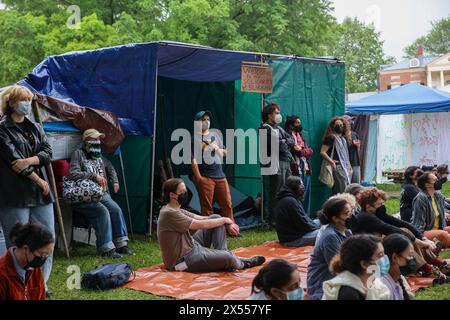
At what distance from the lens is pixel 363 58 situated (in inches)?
1977

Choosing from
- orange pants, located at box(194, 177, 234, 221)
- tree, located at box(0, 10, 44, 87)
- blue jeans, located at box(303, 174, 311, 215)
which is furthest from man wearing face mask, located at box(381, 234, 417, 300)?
tree, located at box(0, 10, 44, 87)

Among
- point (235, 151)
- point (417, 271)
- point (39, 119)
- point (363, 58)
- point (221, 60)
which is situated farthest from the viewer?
point (363, 58)

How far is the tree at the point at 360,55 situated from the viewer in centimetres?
4634

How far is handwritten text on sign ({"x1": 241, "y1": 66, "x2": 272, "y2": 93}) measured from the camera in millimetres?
8747

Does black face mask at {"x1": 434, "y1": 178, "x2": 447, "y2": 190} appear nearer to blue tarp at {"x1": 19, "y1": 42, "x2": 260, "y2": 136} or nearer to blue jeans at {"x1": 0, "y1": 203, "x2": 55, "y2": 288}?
blue tarp at {"x1": 19, "y1": 42, "x2": 260, "y2": 136}

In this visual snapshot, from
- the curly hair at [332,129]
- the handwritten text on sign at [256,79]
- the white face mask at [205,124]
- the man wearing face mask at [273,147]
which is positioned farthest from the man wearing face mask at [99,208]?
the curly hair at [332,129]

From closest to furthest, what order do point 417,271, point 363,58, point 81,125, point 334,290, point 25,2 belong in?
point 334,290
point 417,271
point 81,125
point 25,2
point 363,58

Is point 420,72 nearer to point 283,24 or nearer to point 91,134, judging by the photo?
point 283,24

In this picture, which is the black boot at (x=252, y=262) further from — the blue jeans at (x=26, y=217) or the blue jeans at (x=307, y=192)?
the blue jeans at (x=307, y=192)

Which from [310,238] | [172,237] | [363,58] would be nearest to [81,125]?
[172,237]

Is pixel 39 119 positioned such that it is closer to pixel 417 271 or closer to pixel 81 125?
pixel 81 125

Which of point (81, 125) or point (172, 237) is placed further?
point (81, 125)

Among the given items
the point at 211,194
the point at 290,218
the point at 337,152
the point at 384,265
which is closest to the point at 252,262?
the point at 290,218
